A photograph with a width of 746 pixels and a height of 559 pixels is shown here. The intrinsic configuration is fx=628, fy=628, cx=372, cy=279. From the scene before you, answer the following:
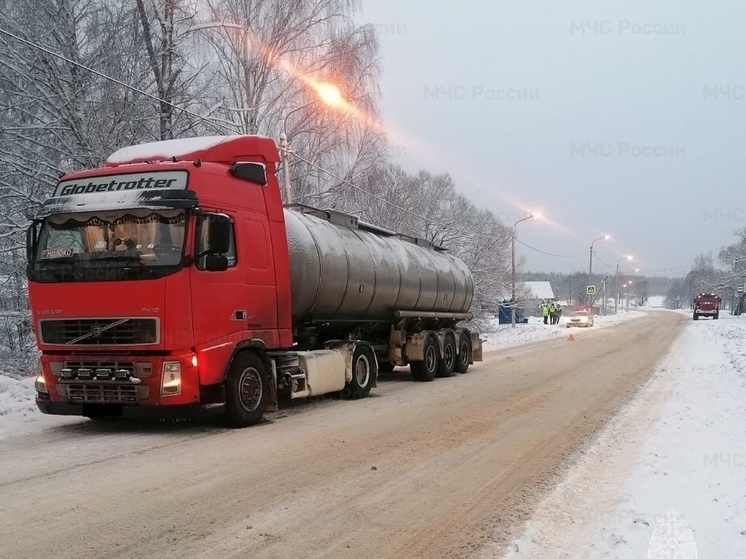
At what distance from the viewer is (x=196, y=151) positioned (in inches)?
345

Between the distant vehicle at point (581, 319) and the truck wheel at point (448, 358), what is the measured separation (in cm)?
3356

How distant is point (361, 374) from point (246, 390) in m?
3.67

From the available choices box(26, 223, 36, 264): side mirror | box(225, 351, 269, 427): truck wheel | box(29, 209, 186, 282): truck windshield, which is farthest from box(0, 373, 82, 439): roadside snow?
box(225, 351, 269, 427): truck wheel

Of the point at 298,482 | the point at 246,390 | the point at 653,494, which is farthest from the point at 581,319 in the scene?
the point at 298,482

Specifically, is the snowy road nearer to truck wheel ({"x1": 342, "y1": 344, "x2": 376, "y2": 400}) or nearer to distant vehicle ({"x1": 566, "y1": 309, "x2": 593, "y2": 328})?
truck wheel ({"x1": 342, "y1": 344, "x2": 376, "y2": 400})

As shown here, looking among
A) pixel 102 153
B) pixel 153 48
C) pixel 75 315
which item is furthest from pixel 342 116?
pixel 75 315

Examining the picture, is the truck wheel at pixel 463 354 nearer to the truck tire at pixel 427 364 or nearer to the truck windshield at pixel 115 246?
the truck tire at pixel 427 364

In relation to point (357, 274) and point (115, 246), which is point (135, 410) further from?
point (357, 274)

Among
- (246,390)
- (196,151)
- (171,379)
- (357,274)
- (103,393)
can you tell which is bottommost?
(246,390)

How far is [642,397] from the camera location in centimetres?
1136

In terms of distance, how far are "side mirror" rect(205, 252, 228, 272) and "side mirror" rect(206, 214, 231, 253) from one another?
0.33 ft

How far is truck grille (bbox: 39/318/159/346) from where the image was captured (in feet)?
24.1

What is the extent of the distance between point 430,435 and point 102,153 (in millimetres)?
10879

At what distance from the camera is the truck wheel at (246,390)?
8.16 metres
